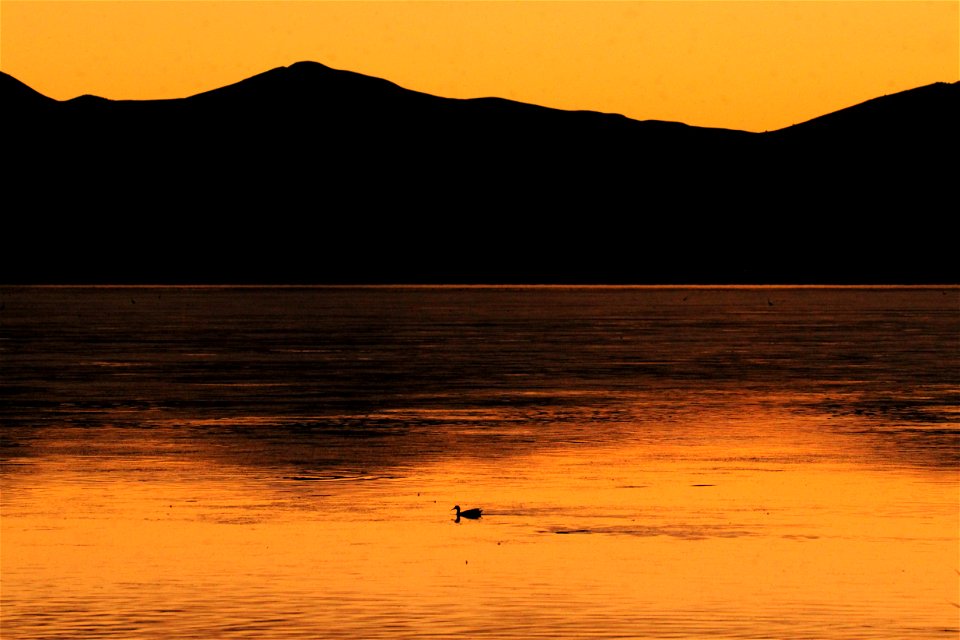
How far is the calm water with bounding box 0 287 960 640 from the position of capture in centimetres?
1756

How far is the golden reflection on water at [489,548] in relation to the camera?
1716 centimetres

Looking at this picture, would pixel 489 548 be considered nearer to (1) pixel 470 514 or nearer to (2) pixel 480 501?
(1) pixel 470 514

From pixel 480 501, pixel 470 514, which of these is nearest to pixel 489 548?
pixel 470 514

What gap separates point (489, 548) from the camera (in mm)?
21016

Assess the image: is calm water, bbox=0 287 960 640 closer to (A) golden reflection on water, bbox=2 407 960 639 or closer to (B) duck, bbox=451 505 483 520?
(A) golden reflection on water, bbox=2 407 960 639

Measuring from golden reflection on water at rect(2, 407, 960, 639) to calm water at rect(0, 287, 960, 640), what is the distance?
2.2 inches

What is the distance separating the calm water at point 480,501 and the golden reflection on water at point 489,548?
A: 56 mm

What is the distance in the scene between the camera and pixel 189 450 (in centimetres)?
3136

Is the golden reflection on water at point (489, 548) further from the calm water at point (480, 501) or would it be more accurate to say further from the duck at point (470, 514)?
the duck at point (470, 514)

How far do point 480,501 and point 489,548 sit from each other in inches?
159

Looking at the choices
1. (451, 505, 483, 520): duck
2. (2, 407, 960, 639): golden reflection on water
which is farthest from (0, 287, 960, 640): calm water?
(451, 505, 483, 520): duck

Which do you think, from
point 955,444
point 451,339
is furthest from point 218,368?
point 955,444

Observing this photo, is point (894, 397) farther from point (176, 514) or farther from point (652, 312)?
point (652, 312)

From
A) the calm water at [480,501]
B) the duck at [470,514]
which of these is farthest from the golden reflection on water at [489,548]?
the duck at [470,514]
